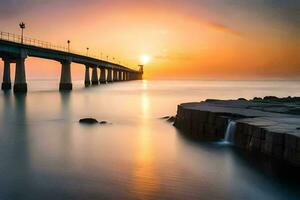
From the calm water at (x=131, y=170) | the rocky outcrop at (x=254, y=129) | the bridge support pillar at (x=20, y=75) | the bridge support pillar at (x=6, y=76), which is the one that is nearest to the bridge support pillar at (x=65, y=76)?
the bridge support pillar at (x=6, y=76)

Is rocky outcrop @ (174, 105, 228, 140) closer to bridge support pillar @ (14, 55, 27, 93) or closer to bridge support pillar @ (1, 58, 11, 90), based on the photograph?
bridge support pillar @ (14, 55, 27, 93)

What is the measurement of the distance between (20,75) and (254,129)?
69983 millimetres

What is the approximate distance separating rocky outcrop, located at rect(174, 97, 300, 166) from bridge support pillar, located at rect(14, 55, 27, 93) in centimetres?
5668

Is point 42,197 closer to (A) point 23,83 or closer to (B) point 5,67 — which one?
(A) point 23,83

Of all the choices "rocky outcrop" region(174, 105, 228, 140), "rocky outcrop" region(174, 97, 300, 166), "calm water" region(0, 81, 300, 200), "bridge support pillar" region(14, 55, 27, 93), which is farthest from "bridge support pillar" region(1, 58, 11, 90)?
"rocky outcrop" region(174, 105, 228, 140)

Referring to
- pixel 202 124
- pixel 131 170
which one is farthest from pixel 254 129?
pixel 202 124

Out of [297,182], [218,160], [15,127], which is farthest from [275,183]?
[15,127]

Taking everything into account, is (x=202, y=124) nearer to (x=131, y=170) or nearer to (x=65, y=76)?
(x=131, y=170)

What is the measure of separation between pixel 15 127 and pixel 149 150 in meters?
16.9

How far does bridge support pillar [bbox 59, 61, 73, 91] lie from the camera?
108 meters

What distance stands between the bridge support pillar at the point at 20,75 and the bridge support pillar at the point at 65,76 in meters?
23.6

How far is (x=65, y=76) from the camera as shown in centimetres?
11056

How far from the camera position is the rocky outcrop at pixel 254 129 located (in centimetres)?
1594

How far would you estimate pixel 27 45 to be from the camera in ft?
256
